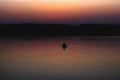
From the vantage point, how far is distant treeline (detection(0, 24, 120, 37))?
41094 millimetres

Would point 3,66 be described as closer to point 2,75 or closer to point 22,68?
point 22,68

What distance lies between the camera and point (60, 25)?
4366cm

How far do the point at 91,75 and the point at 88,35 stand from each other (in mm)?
37753

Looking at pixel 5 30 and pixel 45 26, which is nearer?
pixel 5 30

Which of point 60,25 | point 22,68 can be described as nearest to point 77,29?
point 60,25

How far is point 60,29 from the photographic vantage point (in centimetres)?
4350

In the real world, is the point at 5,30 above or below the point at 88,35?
below

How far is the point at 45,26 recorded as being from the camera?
4397 centimetres

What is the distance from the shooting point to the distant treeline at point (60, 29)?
41.1 meters

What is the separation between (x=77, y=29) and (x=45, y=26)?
5.12 metres

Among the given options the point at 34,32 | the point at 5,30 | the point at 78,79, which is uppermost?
the point at 34,32

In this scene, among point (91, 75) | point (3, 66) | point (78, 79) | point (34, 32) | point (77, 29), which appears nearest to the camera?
point (78, 79)

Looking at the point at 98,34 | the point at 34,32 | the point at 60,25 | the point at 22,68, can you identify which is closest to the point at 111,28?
the point at 98,34

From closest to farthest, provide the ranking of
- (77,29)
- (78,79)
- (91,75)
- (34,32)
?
(78,79), (91,75), (77,29), (34,32)
